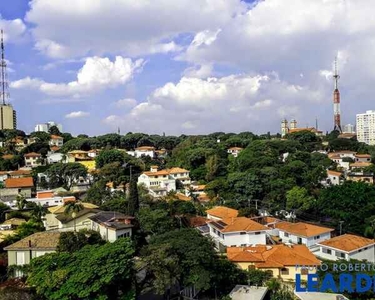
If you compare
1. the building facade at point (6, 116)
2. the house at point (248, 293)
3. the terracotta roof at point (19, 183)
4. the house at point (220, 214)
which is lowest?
the house at point (248, 293)

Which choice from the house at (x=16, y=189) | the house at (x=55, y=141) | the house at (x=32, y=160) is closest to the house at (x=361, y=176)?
the house at (x=16, y=189)

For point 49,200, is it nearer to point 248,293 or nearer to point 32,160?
point 32,160

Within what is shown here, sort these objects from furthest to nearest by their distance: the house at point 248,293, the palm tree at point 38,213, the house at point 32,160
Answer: the house at point 32,160 < the palm tree at point 38,213 < the house at point 248,293

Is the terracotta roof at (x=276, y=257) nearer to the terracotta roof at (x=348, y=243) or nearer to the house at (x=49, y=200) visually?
the terracotta roof at (x=348, y=243)

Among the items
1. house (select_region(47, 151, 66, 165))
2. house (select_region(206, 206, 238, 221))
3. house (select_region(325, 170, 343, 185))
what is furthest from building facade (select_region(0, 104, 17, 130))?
house (select_region(325, 170, 343, 185))

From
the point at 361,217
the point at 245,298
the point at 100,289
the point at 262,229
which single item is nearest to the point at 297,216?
the point at 361,217

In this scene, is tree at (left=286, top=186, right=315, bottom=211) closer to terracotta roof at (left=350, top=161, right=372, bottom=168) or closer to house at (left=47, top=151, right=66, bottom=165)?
terracotta roof at (left=350, top=161, right=372, bottom=168)
